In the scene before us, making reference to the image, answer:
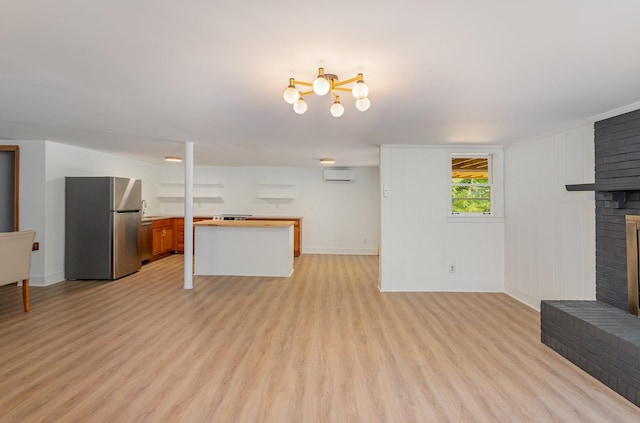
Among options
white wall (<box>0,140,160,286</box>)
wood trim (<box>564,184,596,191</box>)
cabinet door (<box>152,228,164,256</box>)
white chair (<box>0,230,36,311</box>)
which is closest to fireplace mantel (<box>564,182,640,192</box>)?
wood trim (<box>564,184,596,191</box>)

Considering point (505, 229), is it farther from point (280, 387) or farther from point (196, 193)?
point (196, 193)

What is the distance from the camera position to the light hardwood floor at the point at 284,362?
204 cm

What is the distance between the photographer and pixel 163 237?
24.2ft

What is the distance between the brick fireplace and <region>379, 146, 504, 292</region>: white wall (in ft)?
5.60

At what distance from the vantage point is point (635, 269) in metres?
2.79

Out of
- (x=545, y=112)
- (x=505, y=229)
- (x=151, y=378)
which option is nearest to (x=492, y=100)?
(x=545, y=112)

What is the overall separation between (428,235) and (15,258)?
5.36 metres

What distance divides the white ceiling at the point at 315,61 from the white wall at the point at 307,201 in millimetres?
4552

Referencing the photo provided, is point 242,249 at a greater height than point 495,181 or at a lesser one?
lesser

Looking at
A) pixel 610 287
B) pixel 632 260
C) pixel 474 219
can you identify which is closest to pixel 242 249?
pixel 474 219

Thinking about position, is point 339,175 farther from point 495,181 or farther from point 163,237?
point 163,237

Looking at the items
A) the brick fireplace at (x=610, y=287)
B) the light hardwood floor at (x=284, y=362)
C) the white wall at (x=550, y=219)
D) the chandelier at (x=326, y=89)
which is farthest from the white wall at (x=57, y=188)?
the white wall at (x=550, y=219)

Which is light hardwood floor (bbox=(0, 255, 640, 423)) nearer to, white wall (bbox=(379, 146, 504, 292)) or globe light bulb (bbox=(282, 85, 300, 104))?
white wall (bbox=(379, 146, 504, 292))

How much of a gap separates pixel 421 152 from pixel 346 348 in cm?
320
